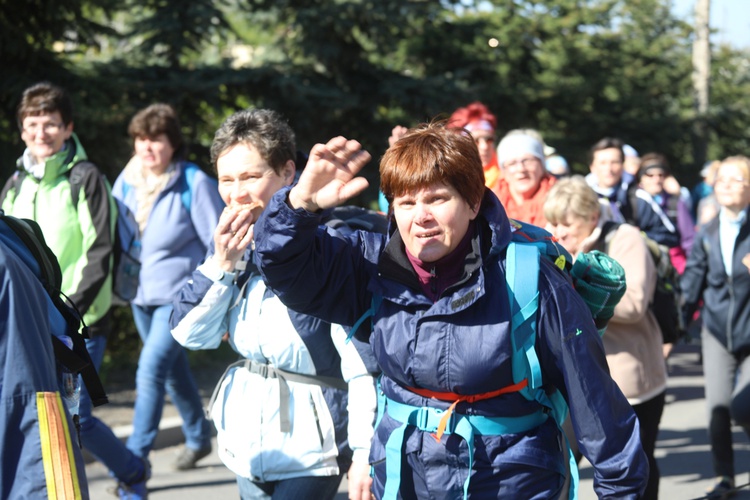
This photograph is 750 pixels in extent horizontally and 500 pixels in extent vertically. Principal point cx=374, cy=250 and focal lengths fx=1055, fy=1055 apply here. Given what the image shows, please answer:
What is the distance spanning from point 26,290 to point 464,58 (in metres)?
12.7

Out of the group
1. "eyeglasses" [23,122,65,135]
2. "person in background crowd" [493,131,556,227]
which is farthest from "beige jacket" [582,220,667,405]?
"eyeglasses" [23,122,65,135]

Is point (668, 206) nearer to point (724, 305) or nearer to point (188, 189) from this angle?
point (724, 305)

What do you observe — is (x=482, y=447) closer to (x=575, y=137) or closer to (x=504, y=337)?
(x=504, y=337)

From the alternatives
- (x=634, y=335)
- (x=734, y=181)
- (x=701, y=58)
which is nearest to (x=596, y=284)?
(x=634, y=335)

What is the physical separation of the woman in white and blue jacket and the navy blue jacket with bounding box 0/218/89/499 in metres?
0.96

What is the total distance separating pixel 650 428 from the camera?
519 cm

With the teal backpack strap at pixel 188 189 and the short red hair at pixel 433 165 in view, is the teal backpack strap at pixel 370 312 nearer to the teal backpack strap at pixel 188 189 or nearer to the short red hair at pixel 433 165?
the short red hair at pixel 433 165

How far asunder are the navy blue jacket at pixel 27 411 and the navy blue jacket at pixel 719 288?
478cm

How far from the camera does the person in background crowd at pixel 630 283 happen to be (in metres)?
5.04

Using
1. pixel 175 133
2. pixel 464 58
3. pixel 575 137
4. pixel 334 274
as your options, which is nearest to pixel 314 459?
pixel 334 274

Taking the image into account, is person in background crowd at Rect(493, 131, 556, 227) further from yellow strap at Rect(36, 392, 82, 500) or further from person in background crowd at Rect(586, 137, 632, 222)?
yellow strap at Rect(36, 392, 82, 500)

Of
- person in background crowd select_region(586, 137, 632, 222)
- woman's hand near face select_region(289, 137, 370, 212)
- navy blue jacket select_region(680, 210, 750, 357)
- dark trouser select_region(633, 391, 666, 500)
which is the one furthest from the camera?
person in background crowd select_region(586, 137, 632, 222)

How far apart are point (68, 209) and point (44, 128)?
17.2 inches

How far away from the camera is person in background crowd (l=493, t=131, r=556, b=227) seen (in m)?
6.18
